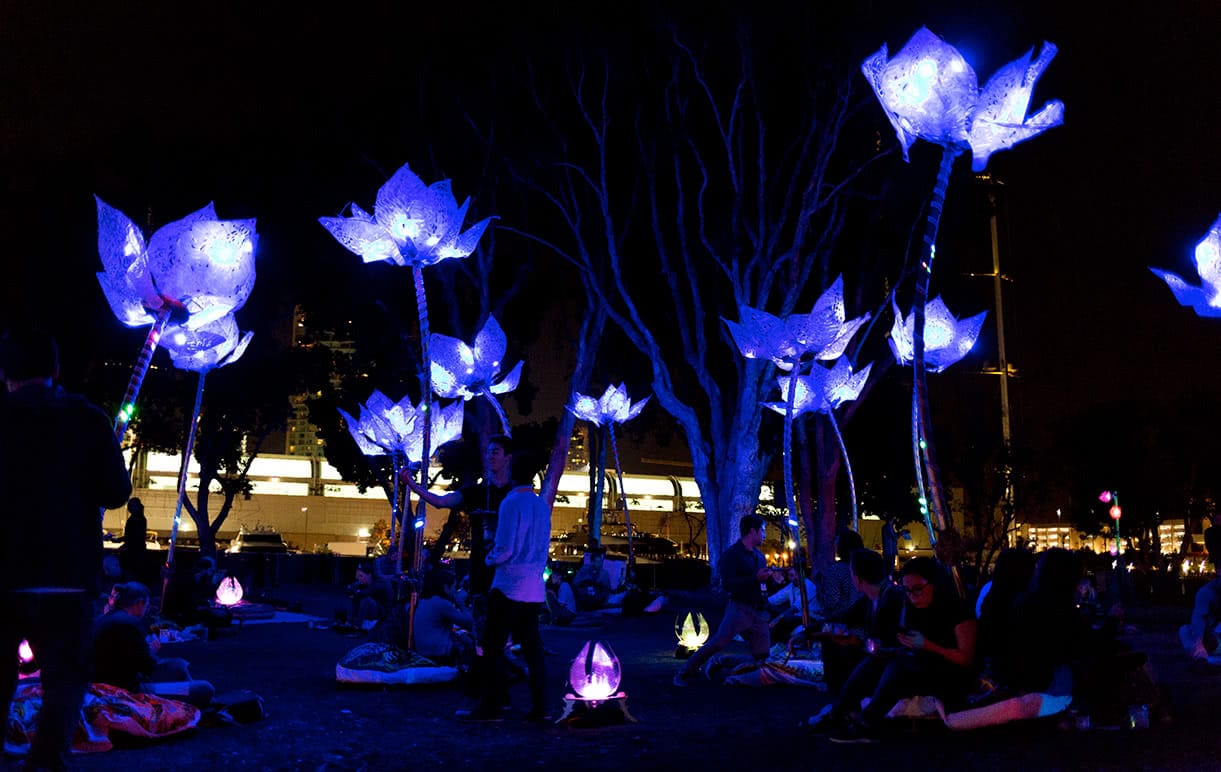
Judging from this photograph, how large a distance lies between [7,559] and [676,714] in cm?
461

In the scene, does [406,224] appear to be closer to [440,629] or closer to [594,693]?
[440,629]

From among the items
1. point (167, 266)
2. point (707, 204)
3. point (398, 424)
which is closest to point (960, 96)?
point (167, 266)

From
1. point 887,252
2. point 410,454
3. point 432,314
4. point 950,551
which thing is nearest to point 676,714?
point 950,551

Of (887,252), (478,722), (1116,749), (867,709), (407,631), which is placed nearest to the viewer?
(1116,749)

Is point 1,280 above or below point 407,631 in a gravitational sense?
above

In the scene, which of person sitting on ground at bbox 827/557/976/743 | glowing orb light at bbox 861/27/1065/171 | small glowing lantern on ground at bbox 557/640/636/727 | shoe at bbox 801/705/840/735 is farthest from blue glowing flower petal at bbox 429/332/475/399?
person sitting on ground at bbox 827/557/976/743

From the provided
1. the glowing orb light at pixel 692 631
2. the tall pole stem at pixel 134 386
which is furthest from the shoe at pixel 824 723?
the glowing orb light at pixel 692 631

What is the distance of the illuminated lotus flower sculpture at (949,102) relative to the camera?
26.2ft

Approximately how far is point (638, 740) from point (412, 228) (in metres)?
4.71

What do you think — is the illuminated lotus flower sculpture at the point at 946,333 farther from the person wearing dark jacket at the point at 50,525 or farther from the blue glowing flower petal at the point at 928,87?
the person wearing dark jacket at the point at 50,525

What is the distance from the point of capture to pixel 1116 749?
596cm

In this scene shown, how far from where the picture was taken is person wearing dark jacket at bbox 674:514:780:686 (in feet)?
29.9

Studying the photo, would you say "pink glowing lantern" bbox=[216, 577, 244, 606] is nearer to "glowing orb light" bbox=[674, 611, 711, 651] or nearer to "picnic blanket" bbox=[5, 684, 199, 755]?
"glowing orb light" bbox=[674, 611, 711, 651]

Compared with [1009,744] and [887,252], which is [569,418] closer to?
[887,252]
